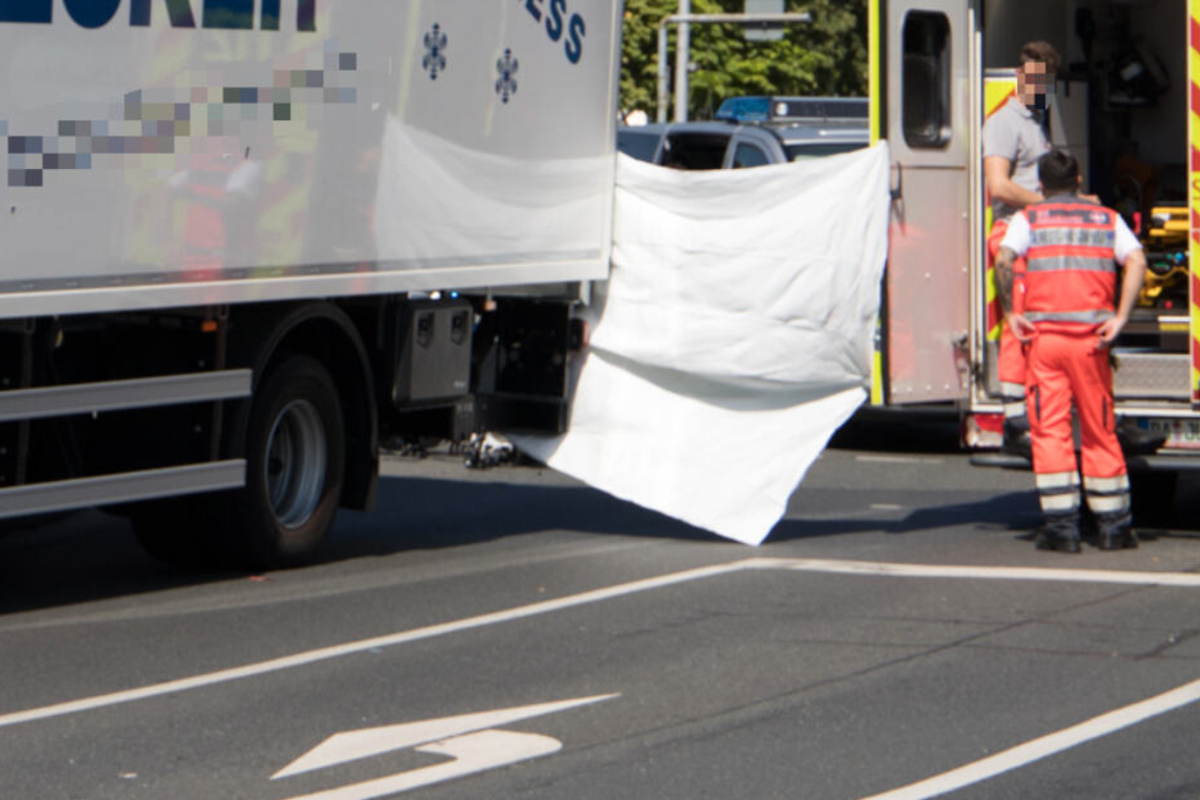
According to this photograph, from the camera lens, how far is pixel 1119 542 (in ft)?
33.6

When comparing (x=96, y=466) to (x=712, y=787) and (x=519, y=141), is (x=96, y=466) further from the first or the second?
(x=712, y=787)

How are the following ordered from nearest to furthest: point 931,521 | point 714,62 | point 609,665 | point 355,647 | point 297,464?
1. point 609,665
2. point 355,647
3. point 297,464
4. point 931,521
5. point 714,62

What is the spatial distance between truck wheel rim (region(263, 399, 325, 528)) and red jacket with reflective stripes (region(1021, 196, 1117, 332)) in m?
3.34

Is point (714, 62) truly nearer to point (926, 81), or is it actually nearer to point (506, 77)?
point (926, 81)

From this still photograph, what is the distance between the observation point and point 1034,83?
10.8 m

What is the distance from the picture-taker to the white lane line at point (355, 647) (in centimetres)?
704

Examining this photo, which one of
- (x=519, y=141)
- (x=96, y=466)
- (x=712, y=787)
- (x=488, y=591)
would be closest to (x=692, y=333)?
(x=519, y=141)

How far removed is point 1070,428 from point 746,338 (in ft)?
5.24

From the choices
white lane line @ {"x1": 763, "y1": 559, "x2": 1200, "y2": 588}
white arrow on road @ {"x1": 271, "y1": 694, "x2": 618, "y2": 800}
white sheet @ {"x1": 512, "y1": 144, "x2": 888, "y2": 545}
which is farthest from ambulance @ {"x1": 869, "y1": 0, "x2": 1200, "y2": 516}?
white arrow on road @ {"x1": 271, "y1": 694, "x2": 618, "y2": 800}

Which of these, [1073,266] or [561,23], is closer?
[1073,266]

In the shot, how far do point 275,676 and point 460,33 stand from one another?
3741mm

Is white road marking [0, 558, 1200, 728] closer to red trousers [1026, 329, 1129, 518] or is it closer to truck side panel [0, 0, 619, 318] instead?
red trousers [1026, 329, 1129, 518]

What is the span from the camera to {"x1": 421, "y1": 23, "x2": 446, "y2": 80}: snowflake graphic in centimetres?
995

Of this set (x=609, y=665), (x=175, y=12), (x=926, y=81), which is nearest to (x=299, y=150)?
(x=175, y=12)
